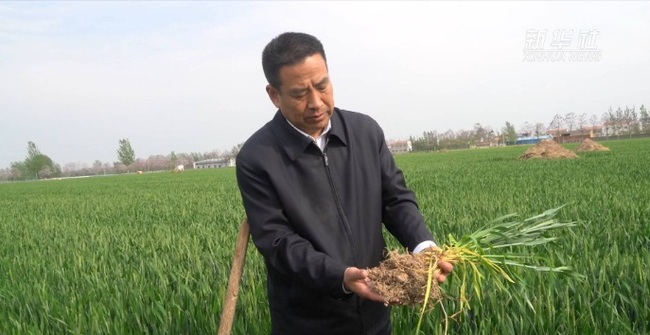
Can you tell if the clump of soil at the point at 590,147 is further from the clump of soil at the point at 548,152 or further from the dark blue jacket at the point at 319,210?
the dark blue jacket at the point at 319,210

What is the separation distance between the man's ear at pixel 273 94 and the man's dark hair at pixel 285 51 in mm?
25

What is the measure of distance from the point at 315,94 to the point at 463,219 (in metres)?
4.49

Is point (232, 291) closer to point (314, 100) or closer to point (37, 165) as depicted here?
point (314, 100)

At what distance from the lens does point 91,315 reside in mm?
3188

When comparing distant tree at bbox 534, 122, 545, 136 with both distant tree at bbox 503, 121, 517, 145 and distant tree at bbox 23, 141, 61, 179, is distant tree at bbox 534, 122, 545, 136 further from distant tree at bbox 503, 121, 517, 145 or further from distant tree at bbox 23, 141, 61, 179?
distant tree at bbox 23, 141, 61, 179

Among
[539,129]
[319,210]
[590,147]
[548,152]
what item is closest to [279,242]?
[319,210]

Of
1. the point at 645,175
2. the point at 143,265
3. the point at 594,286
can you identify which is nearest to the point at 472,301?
the point at 594,286

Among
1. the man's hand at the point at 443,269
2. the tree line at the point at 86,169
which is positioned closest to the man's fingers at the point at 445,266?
the man's hand at the point at 443,269

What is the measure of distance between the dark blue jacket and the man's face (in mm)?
66

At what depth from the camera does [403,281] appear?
58.9 inches

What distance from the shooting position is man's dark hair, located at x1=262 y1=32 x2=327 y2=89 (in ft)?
5.71

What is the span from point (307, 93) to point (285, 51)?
0.46 feet

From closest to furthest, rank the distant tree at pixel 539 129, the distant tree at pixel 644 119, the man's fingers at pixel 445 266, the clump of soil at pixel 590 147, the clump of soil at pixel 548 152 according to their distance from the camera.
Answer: the man's fingers at pixel 445 266 < the clump of soil at pixel 548 152 < the clump of soil at pixel 590 147 < the distant tree at pixel 644 119 < the distant tree at pixel 539 129

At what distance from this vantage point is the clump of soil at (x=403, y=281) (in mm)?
1497
